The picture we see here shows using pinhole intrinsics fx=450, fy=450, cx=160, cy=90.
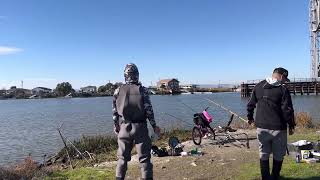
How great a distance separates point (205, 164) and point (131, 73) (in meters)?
3.84

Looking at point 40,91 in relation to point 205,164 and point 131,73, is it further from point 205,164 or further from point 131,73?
point 131,73

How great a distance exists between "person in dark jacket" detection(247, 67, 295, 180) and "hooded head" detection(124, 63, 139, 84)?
2.05m

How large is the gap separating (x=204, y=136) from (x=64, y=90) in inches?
6503

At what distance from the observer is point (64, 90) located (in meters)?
175

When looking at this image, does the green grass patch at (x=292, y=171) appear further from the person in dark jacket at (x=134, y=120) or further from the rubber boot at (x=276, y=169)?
the person in dark jacket at (x=134, y=120)

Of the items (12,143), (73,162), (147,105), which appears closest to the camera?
(147,105)

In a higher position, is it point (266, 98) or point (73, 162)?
point (266, 98)

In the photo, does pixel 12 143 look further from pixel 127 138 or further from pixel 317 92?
pixel 317 92

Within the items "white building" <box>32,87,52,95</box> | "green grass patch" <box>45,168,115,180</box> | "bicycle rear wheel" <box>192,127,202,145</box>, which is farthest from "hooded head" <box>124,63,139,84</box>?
"white building" <box>32,87,52,95</box>

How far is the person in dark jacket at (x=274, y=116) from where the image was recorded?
7094 mm

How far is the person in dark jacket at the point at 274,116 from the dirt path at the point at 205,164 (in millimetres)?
1367

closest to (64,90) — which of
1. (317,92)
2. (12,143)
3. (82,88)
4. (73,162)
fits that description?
(82,88)

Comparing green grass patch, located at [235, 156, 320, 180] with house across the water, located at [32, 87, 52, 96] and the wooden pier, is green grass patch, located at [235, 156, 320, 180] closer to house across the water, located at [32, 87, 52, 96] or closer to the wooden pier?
the wooden pier

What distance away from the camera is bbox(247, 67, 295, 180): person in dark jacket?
709cm
